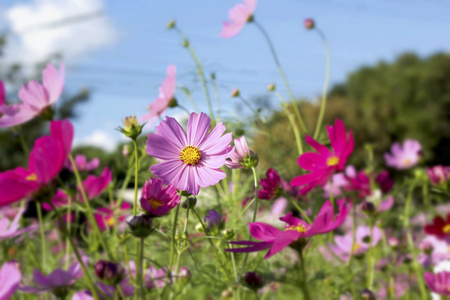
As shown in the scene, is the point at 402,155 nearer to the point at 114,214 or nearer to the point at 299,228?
the point at 114,214

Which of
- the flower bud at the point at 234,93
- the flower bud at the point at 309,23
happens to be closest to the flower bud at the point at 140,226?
the flower bud at the point at 234,93

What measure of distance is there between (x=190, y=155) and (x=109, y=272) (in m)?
0.14

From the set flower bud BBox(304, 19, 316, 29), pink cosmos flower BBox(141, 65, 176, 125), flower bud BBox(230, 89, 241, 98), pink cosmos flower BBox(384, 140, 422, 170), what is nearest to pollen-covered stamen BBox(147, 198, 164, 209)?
pink cosmos flower BBox(141, 65, 176, 125)

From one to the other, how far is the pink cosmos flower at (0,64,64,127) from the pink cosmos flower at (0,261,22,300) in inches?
8.3

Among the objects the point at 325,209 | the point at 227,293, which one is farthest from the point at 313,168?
the point at 227,293

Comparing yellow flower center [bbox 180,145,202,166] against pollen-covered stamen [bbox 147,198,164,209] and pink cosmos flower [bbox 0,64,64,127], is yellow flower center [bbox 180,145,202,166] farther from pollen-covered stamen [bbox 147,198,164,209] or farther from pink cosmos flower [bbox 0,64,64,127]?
pink cosmos flower [bbox 0,64,64,127]

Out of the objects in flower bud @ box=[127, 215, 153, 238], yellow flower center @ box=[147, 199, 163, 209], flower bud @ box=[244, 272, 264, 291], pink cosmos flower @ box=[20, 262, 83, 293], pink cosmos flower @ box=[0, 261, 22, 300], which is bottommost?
pink cosmos flower @ box=[20, 262, 83, 293]

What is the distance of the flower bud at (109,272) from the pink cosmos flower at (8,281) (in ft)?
0.26

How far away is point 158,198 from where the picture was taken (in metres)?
0.41

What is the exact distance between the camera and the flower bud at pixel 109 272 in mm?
429

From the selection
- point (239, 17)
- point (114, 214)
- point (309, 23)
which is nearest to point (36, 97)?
point (114, 214)

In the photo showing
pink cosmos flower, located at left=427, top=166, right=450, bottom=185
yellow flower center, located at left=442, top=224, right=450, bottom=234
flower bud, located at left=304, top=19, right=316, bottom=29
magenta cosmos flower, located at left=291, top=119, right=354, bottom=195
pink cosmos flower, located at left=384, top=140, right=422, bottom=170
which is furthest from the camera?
pink cosmos flower, located at left=384, top=140, right=422, bottom=170

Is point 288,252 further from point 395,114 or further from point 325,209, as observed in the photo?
point 395,114

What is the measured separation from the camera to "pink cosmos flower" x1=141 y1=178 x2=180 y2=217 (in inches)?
15.7
